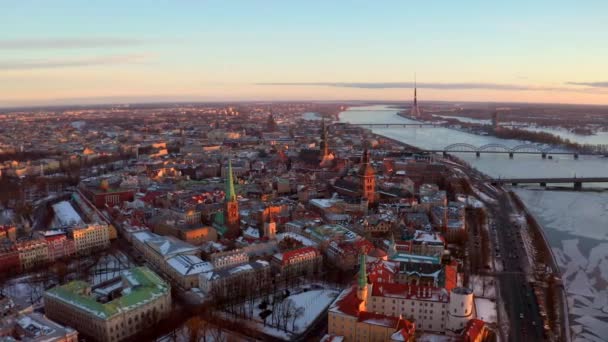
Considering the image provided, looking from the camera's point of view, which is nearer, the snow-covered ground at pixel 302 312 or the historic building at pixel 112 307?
the historic building at pixel 112 307

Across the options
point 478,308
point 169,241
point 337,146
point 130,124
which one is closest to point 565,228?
point 478,308

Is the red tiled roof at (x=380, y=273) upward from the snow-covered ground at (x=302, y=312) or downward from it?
upward

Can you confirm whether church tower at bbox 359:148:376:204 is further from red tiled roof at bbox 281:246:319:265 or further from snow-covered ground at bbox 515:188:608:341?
red tiled roof at bbox 281:246:319:265

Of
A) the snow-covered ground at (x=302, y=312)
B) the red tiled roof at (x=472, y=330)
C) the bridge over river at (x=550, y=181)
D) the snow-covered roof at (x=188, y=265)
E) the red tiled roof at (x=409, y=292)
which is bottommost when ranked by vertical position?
the snow-covered ground at (x=302, y=312)

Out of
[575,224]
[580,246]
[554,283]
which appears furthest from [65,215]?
[575,224]

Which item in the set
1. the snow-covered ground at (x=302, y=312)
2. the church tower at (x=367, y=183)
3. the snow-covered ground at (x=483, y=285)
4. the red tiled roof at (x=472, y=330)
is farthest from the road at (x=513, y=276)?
the church tower at (x=367, y=183)

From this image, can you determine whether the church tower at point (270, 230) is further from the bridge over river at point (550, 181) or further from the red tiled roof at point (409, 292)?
the bridge over river at point (550, 181)

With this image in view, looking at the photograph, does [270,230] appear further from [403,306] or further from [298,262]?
[403,306]

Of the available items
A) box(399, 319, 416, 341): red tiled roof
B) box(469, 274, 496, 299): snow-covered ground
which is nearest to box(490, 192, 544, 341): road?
box(469, 274, 496, 299): snow-covered ground
